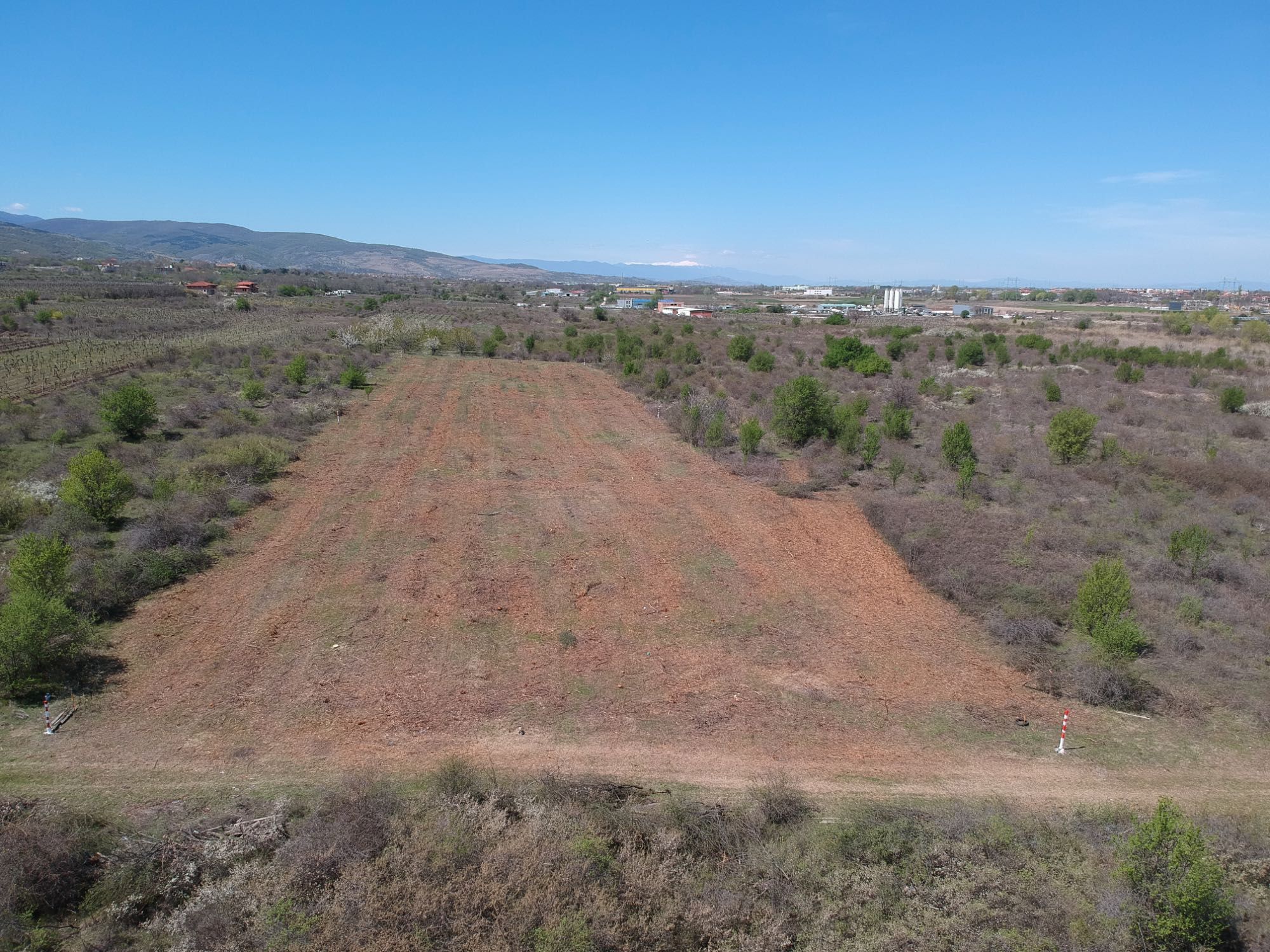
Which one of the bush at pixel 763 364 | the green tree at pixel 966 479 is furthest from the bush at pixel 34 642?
the bush at pixel 763 364

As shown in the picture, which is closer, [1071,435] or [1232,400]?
[1071,435]

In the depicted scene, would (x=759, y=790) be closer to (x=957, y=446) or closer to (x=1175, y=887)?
(x=1175, y=887)

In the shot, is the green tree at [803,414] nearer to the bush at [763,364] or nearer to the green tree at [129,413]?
the bush at [763,364]

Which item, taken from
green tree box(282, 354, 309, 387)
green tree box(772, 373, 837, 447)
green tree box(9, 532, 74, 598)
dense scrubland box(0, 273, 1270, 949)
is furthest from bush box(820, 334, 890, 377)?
green tree box(9, 532, 74, 598)

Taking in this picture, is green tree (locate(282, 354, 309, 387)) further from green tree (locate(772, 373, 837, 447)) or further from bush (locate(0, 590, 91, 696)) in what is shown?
bush (locate(0, 590, 91, 696))

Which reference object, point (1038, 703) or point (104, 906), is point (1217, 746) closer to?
point (1038, 703)

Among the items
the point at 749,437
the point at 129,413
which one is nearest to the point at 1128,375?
the point at 749,437
